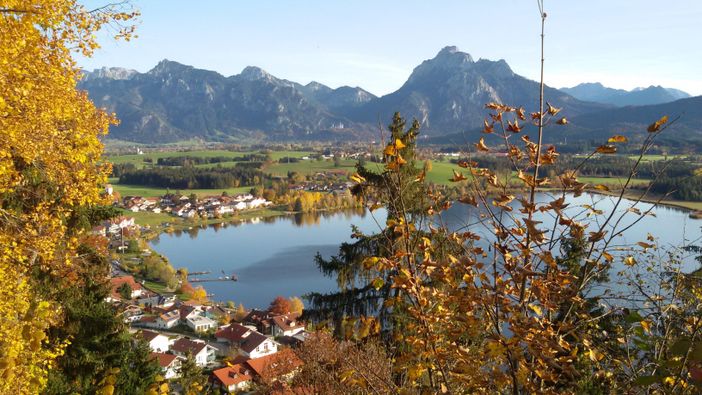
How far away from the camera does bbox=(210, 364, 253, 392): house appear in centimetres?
1747

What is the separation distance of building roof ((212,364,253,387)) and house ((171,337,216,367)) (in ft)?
9.34

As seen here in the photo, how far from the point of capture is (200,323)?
27.3 m

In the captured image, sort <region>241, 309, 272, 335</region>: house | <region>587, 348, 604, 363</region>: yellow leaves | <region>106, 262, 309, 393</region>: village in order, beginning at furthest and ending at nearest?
<region>241, 309, 272, 335</region>: house
<region>106, 262, 309, 393</region>: village
<region>587, 348, 604, 363</region>: yellow leaves

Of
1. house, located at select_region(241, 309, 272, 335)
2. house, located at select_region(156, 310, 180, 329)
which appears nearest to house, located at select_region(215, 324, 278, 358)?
house, located at select_region(241, 309, 272, 335)

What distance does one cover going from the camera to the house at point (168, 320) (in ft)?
91.2

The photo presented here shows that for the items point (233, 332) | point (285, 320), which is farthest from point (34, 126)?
point (285, 320)

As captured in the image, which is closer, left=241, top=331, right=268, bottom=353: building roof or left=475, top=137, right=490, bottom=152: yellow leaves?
left=475, top=137, right=490, bottom=152: yellow leaves

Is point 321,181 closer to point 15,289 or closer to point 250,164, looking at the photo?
point 250,164

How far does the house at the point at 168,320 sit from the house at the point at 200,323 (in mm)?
867

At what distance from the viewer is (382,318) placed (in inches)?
268

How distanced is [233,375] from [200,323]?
997cm

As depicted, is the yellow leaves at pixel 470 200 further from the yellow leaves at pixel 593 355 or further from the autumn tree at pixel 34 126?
the autumn tree at pixel 34 126

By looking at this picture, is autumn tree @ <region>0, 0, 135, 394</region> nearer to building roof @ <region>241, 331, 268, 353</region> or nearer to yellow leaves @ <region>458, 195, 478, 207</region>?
yellow leaves @ <region>458, 195, 478, 207</region>

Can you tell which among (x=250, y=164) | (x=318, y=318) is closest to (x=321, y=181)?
(x=250, y=164)
